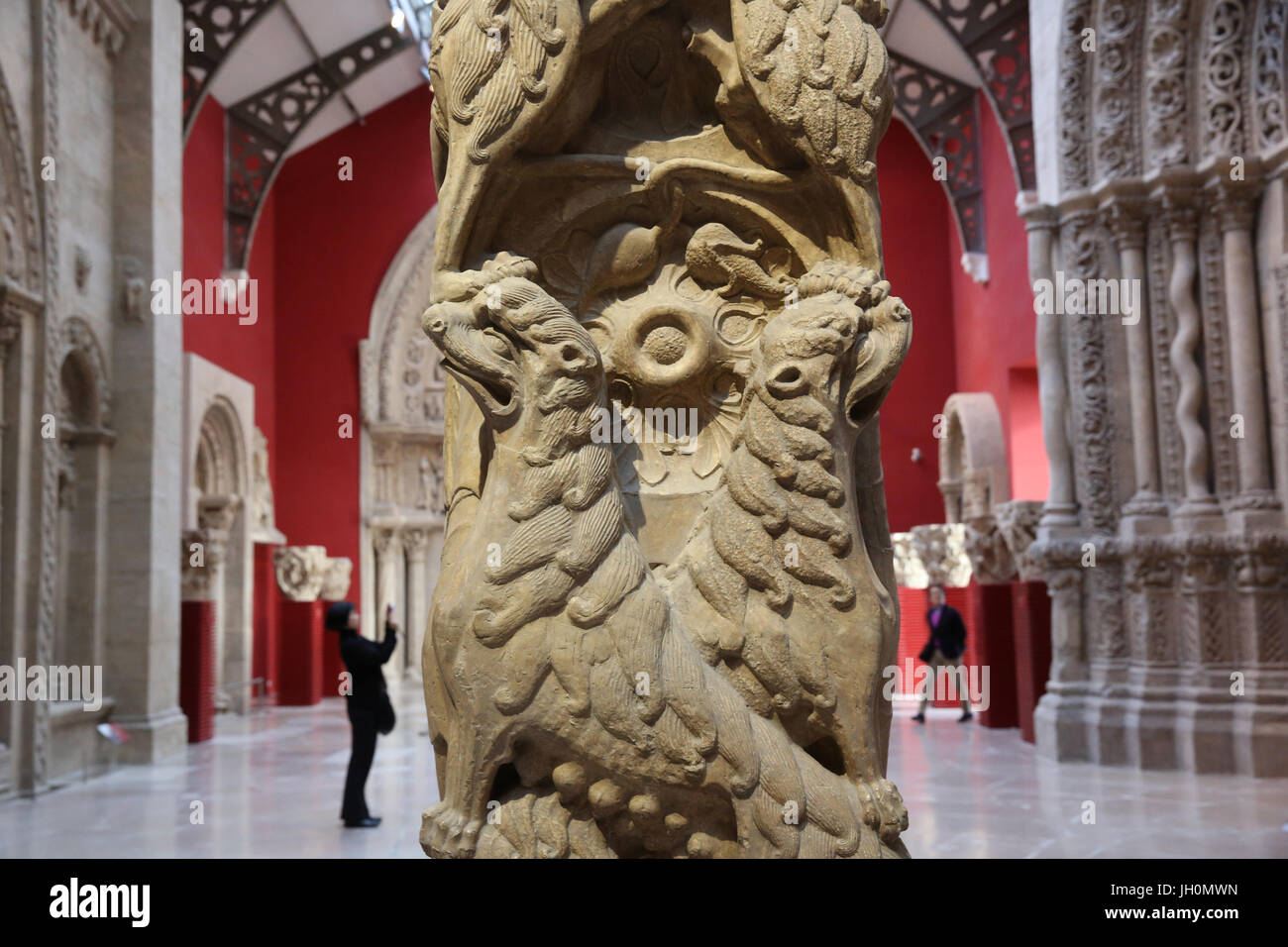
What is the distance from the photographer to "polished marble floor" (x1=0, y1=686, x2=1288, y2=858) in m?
5.51

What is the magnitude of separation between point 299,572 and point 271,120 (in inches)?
220

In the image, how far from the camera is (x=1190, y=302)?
763cm

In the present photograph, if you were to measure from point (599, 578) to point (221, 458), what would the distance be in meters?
12.6

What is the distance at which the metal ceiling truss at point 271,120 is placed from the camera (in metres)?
14.2

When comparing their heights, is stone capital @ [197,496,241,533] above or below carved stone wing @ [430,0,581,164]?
below

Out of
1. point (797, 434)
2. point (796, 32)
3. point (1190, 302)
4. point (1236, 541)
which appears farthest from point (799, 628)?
point (1190, 302)

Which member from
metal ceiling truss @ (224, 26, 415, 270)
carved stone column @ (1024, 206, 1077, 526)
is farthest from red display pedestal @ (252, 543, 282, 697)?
carved stone column @ (1024, 206, 1077, 526)

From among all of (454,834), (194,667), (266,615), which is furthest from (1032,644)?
(266,615)

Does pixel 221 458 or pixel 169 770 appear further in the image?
pixel 221 458

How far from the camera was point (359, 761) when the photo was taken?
623 cm

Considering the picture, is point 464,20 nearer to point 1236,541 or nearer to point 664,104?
point 664,104

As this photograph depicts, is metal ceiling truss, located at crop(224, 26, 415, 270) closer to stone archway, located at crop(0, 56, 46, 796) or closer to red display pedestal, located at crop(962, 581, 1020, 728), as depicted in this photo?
stone archway, located at crop(0, 56, 46, 796)

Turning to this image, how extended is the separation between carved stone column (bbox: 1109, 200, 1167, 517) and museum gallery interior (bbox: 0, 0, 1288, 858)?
31 millimetres

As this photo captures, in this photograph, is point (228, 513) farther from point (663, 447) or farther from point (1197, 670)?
point (663, 447)
